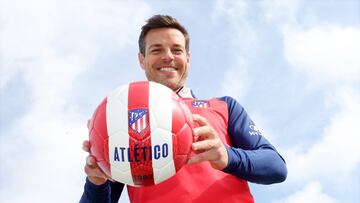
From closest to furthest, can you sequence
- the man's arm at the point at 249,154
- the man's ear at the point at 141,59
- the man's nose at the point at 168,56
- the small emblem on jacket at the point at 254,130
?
the man's arm at the point at 249,154 → the small emblem on jacket at the point at 254,130 → the man's nose at the point at 168,56 → the man's ear at the point at 141,59

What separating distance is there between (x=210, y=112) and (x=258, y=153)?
85 centimetres

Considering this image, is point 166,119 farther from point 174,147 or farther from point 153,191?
point 153,191

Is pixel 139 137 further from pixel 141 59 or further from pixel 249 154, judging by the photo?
pixel 141 59

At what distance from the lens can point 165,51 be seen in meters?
5.49

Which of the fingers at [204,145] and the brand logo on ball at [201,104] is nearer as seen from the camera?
the fingers at [204,145]

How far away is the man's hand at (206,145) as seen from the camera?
3.85 meters

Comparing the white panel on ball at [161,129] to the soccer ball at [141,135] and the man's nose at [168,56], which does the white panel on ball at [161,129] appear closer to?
the soccer ball at [141,135]

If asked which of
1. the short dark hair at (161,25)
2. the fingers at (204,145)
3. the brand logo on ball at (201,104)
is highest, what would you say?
the short dark hair at (161,25)

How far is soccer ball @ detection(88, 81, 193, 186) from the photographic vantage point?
11.9ft

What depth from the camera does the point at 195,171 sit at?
15.8ft

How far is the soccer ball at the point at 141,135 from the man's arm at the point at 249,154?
0.65 m

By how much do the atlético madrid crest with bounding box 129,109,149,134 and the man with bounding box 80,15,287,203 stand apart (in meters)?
0.43

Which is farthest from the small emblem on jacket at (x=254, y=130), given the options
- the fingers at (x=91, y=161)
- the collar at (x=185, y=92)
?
the fingers at (x=91, y=161)

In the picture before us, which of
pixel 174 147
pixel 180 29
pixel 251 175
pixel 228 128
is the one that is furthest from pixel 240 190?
pixel 180 29
